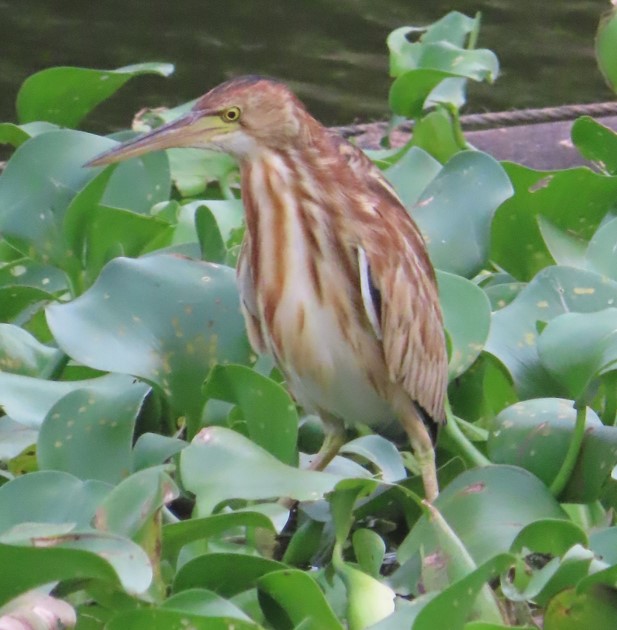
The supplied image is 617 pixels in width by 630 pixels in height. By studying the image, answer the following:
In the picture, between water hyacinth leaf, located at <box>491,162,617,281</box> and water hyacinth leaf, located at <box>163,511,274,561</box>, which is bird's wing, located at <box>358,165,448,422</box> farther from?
water hyacinth leaf, located at <box>163,511,274,561</box>

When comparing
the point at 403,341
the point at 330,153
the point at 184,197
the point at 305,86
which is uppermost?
the point at 330,153

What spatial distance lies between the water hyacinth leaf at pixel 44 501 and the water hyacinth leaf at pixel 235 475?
0.37 ft

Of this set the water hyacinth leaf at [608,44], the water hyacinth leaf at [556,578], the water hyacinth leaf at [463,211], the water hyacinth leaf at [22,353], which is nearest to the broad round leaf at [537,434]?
the water hyacinth leaf at [556,578]

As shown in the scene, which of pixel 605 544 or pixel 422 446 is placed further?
pixel 422 446

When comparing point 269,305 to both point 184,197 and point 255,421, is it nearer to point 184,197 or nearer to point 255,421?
point 255,421

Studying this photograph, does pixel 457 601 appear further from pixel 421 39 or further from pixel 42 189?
pixel 421 39

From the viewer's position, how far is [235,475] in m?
1.81

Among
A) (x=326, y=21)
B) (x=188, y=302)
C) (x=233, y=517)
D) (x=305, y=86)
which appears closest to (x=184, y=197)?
(x=188, y=302)

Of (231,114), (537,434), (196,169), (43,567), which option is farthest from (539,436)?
(196,169)

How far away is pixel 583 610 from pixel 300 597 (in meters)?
0.32

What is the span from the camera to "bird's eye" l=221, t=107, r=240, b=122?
2029 mm

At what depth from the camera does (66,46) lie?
20.4 feet

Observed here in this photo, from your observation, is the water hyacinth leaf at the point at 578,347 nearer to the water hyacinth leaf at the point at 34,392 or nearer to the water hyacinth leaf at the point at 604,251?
the water hyacinth leaf at the point at 604,251

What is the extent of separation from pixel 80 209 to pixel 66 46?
13.2 ft
